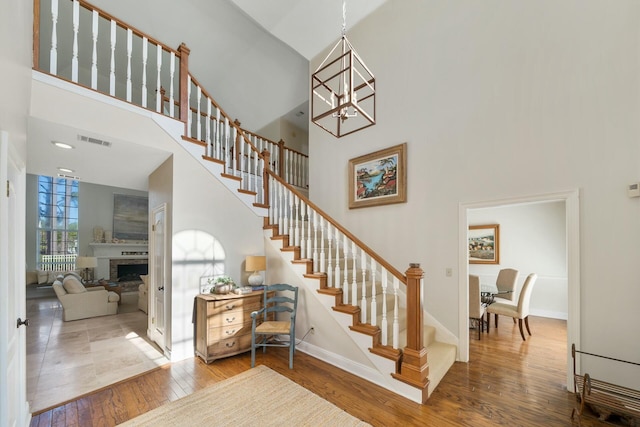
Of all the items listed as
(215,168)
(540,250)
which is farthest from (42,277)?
(540,250)

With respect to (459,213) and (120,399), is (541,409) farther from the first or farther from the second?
(120,399)

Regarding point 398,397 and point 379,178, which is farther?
point 379,178

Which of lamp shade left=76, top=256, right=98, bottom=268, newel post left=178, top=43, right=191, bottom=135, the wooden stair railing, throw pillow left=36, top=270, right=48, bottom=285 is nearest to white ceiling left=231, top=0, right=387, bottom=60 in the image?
newel post left=178, top=43, right=191, bottom=135

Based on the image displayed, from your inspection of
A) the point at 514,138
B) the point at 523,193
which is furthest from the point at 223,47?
the point at 523,193

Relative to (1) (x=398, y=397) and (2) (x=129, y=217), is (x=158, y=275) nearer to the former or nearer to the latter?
(1) (x=398, y=397)

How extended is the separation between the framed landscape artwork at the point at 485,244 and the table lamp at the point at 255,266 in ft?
16.9

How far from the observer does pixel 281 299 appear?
370 cm

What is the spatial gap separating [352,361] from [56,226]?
10461 mm

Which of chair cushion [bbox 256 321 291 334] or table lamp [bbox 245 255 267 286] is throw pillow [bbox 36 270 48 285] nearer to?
table lamp [bbox 245 255 267 286]

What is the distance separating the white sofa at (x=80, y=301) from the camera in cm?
512

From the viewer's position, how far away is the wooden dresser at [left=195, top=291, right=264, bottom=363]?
3309 millimetres

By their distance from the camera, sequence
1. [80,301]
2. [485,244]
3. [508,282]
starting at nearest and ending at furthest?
[508,282], [80,301], [485,244]

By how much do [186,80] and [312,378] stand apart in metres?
4.16

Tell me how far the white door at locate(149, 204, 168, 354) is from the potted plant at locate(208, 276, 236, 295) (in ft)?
2.13
